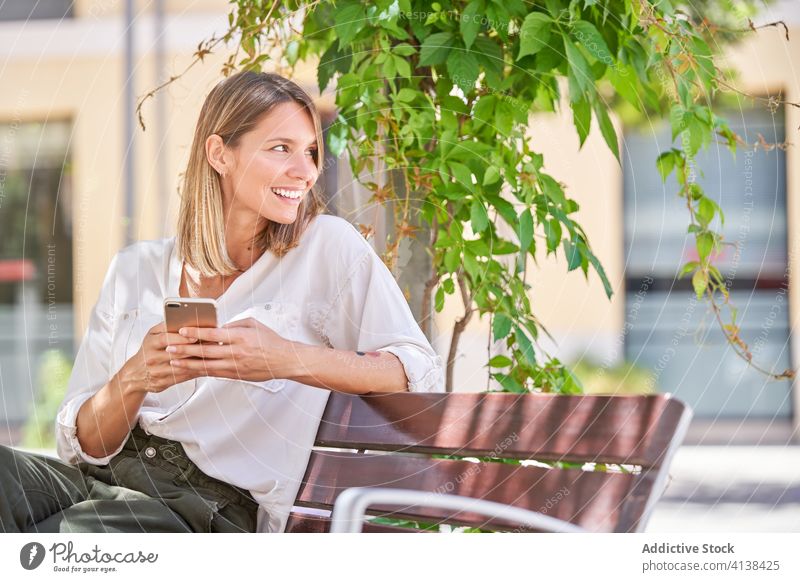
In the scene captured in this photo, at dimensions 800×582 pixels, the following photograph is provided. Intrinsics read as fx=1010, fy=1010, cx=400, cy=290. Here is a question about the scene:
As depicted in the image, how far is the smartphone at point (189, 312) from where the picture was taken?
118 cm

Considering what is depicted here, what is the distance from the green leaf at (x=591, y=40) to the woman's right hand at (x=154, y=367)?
0.62 metres

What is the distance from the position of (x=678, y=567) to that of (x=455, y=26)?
2.50 ft

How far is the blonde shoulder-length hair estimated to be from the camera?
1.28m

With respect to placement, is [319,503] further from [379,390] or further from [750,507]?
[750,507]

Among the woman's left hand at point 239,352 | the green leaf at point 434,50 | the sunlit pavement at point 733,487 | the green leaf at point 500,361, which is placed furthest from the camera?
the sunlit pavement at point 733,487

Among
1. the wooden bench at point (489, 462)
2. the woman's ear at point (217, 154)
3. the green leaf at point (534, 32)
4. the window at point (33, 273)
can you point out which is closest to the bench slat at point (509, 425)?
the wooden bench at point (489, 462)

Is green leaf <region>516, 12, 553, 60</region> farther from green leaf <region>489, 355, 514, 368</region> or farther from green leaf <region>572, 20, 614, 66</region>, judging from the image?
green leaf <region>489, 355, 514, 368</region>

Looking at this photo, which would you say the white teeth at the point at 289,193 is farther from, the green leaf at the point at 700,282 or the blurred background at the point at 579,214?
the green leaf at the point at 700,282

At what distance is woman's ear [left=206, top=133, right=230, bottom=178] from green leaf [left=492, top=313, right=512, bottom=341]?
424mm

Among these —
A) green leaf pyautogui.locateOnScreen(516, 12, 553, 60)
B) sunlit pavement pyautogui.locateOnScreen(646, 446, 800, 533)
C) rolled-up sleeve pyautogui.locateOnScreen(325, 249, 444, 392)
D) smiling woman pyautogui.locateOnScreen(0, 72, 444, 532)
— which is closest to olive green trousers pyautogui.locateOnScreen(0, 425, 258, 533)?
smiling woman pyautogui.locateOnScreen(0, 72, 444, 532)

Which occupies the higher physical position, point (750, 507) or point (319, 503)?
point (319, 503)

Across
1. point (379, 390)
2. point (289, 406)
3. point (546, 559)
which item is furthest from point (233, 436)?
point (546, 559)

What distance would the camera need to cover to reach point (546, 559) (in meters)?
1.25

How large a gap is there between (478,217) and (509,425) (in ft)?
0.99
